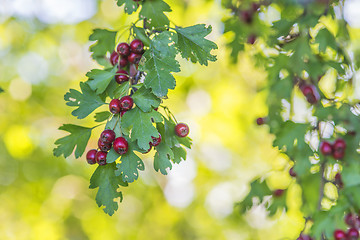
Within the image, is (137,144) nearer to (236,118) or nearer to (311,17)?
(311,17)

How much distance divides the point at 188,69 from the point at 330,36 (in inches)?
105

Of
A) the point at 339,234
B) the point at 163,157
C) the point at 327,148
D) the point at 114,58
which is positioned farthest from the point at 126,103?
the point at 339,234


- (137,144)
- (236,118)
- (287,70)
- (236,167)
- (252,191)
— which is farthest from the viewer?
(236,167)

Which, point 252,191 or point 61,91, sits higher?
point 252,191

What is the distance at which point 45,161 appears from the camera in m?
4.06

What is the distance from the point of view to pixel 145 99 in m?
0.81

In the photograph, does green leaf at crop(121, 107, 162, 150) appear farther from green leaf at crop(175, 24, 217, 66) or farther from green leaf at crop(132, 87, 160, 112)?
green leaf at crop(175, 24, 217, 66)

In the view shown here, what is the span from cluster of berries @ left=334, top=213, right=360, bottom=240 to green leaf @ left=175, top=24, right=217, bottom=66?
87cm

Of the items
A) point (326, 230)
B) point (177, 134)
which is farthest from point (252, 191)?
point (177, 134)

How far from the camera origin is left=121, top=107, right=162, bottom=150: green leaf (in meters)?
0.78

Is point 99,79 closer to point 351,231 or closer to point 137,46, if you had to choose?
point 137,46

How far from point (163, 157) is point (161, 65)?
0.69ft

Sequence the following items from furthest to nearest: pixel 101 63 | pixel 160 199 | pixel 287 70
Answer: pixel 160 199, pixel 287 70, pixel 101 63

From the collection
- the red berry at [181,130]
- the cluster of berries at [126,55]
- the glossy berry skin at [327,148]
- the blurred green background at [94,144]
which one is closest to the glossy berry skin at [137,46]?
the cluster of berries at [126,55]
